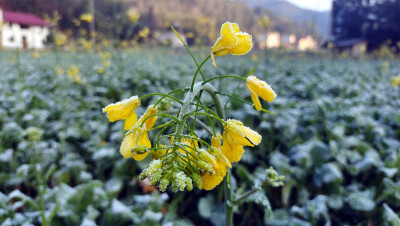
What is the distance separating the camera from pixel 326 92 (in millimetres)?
5535

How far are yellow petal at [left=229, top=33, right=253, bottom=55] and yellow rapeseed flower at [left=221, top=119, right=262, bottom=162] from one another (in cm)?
18

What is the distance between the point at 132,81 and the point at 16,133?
236 centimetres

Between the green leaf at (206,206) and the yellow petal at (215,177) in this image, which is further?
the green leaf at (206,206)

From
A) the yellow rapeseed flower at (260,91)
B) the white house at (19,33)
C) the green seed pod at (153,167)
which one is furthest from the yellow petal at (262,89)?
the white house at (19,33)

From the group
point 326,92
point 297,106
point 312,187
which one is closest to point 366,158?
point 312,187

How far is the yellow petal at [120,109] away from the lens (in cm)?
69

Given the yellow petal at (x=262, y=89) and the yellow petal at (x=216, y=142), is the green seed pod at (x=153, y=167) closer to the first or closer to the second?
the yellow petal at (x=216, y=142)

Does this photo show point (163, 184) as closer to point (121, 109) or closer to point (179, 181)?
point (179, 181)

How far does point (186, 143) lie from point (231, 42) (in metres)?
0.28

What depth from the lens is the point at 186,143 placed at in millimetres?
720

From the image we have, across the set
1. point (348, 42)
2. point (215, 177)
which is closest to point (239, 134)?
A: point (215, 177)

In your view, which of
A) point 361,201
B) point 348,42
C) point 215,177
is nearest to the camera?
point 215,177

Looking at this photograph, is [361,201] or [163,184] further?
[361,201]

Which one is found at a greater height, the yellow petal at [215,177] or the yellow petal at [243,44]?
the yellow petal at [243,44]
